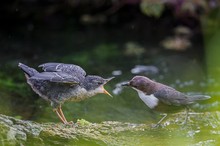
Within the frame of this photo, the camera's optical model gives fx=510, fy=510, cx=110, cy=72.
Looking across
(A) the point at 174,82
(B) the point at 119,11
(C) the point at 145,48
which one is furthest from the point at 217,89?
(B) the point at 119,11

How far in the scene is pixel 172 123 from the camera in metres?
6.27

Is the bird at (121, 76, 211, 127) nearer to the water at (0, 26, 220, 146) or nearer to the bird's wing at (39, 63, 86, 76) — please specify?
the water at (0, 26, 220, 146)

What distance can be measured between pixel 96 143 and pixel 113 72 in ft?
15.9

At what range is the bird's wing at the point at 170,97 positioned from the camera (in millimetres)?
5867

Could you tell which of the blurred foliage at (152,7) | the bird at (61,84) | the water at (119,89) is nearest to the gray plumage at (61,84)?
the bird at (61,84)

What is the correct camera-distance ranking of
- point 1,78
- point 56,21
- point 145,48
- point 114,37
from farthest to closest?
point 56,21 → point 114,37 → point 145,48 → point 1,78

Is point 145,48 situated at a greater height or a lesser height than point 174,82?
greater

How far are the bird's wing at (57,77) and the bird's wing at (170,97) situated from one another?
3.19 ft

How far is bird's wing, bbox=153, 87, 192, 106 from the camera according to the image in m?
5.87


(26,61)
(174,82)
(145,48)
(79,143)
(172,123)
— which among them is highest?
(145,48)

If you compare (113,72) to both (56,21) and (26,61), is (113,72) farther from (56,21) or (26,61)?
(56,21)

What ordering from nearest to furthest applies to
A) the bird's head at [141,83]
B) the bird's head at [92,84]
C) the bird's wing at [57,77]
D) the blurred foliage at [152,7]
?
the bird's wing at [57,77], the bird's head at [141,83], the bird's head at [92,84], the blurred foliage at [152,7]

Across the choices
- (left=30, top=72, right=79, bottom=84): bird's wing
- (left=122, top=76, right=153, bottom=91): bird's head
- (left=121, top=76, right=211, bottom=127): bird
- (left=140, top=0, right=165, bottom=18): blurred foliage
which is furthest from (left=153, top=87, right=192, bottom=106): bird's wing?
(left=140, top=0, right=165, bottom=18): blurred foliage

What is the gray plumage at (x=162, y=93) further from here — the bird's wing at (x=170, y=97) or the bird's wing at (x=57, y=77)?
the bird's wing at (x=57, y=77)
